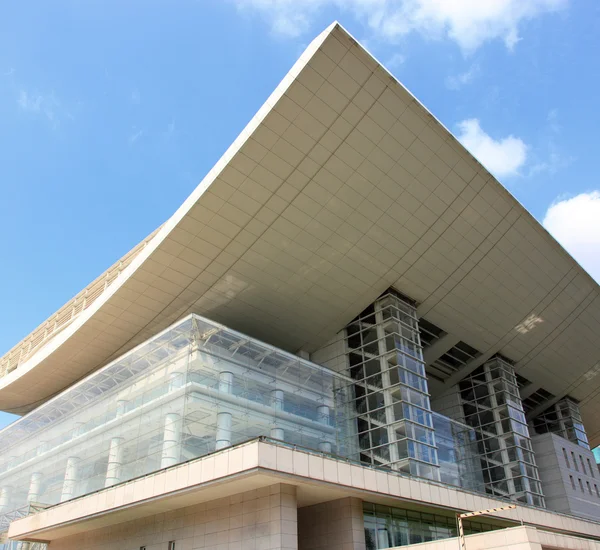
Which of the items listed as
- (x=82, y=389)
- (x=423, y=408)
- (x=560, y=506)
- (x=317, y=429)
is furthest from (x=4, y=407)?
(x=560, y=506)

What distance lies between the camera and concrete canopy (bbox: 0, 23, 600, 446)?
22.6 m

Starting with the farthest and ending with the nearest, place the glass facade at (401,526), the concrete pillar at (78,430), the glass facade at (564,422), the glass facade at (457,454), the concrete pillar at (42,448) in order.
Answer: the glass facade at (564,422) < the glass facade at (457,454) < the concrete pillar at (42,448) < the concrete pillar at (78,430) < the glass facade at (401,526)

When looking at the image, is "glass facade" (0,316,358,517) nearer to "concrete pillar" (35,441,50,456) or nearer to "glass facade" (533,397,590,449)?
"concrete pillar" (35,441,50,456)

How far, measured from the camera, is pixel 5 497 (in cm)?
3000

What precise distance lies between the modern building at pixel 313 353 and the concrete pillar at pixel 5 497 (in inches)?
8.1

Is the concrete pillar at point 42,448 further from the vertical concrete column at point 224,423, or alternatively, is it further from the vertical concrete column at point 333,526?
the vertical concrete column at point 333,526

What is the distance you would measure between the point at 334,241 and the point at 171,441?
36.4 feet

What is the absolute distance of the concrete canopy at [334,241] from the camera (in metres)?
22.6

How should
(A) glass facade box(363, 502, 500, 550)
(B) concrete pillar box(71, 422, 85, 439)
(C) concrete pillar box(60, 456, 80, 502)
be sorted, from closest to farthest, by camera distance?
(A) glass facade box(363, 502, 500, 550), (C) concrete pillar box(60, 456, 80, 502), (B) concrete pillar box(71, 422, 85, 439)

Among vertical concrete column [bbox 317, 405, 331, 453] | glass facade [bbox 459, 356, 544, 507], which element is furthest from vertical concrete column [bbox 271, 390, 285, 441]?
glass facade [bbox 459, 356, 544, 507]

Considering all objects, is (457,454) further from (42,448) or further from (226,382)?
(42,448)

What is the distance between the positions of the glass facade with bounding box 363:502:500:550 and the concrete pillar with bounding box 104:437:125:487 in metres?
9.37

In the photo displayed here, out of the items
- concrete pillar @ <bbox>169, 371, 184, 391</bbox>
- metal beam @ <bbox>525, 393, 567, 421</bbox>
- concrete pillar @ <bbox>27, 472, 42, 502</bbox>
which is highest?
metal beam @ <bbox>525, 393, 567, 421</bbox>

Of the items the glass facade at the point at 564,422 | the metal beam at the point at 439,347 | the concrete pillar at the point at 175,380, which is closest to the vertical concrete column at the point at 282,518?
the concrete pillar at the point at 175,380
